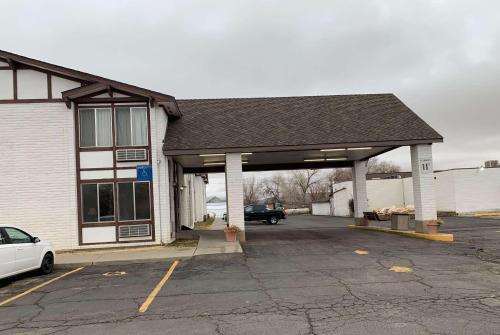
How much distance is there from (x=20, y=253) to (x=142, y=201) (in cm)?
645

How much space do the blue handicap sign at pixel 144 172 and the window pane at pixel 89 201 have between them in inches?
67.7

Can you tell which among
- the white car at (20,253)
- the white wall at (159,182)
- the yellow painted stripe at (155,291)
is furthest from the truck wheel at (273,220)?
the white car at (20,253)

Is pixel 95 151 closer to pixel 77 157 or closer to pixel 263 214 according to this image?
pixel 77 157

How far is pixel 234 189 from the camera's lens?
63.0 feet

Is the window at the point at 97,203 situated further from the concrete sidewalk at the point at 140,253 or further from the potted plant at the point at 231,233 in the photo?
the potted plant at the point at 231,233

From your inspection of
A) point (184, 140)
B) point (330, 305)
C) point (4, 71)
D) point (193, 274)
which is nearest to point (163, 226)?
point (184, 140)

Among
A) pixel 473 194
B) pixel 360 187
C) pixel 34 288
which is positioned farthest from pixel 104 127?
pixel 473 194

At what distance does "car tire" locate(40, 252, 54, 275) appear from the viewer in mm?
13688

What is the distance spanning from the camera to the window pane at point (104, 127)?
60.8 ft

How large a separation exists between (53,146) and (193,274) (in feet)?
29.5

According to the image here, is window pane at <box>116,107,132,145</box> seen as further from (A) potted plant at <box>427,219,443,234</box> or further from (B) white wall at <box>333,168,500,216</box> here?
(B) white wall at <box>333,168,500,216</box>

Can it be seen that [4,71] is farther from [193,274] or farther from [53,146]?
[193,274]

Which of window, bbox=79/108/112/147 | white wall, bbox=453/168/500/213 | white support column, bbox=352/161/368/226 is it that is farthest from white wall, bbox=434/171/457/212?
window, bbox=79/108/112/147

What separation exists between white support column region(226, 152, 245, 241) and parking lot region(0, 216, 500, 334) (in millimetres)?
3786
